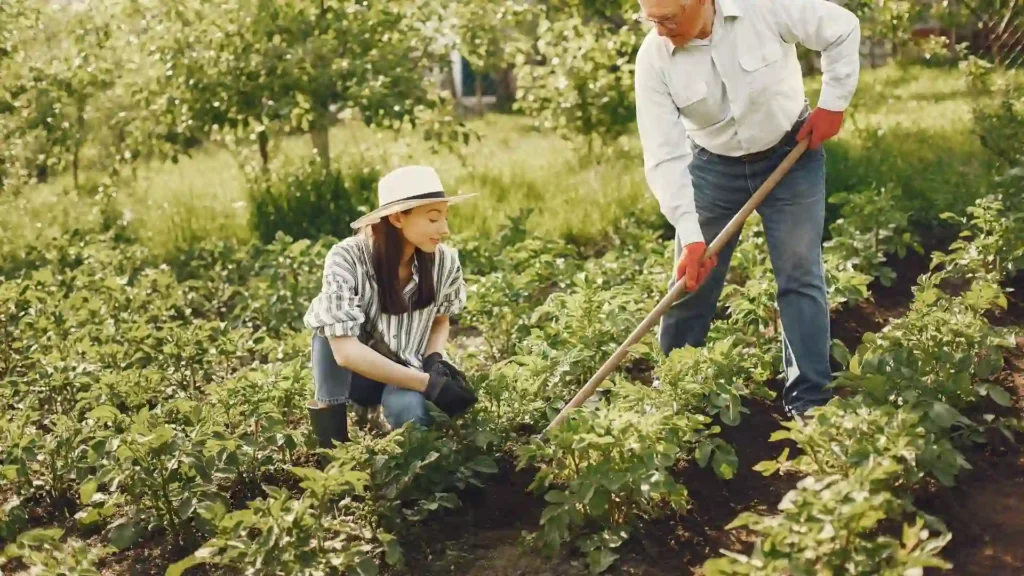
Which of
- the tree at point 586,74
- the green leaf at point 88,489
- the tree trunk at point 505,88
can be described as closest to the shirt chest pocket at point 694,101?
the green leaf at point 88,489

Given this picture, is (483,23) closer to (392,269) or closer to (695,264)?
(392,269)

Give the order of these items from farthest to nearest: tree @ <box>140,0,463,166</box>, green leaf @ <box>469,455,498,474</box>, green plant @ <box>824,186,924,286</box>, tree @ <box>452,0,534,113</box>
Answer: tree @ <box>452,0,534,113</box> → tree @ <box>140,0,463,166</box> → green plant @ <box>824,186,924,286</box> → green leaf @ <box>469,455,498,474</box>

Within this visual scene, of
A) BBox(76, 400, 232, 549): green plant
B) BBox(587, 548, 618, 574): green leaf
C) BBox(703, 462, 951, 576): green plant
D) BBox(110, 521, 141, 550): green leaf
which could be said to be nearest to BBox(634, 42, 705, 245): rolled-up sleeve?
BBox(587, 548, 618, 574): green leaf

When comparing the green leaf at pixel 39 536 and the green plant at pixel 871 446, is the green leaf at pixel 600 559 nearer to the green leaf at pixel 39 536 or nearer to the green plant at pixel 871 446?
the green plant at pixel 871 446

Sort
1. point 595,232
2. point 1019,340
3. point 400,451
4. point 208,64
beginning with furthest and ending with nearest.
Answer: point 208,64, point 595,232, point 1019,340, point 400,451

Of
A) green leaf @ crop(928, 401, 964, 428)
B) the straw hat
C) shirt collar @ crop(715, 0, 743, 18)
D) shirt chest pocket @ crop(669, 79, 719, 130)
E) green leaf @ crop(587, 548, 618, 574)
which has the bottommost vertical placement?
green leaf @ crop(587, 548, 618, 574)

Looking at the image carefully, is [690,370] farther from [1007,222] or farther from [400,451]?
[1007,222]

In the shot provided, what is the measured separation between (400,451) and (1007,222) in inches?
114

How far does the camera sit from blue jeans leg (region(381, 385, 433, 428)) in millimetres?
3730

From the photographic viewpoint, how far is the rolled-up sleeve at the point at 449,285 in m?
4.02

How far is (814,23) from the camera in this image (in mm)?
3775

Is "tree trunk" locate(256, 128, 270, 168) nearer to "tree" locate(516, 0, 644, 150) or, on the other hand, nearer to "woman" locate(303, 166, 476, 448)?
"tree" locate(516, 0, 644, 150)

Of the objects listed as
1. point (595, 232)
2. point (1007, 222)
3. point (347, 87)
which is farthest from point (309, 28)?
point (1007, 222)

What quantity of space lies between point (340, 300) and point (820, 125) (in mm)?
1661
